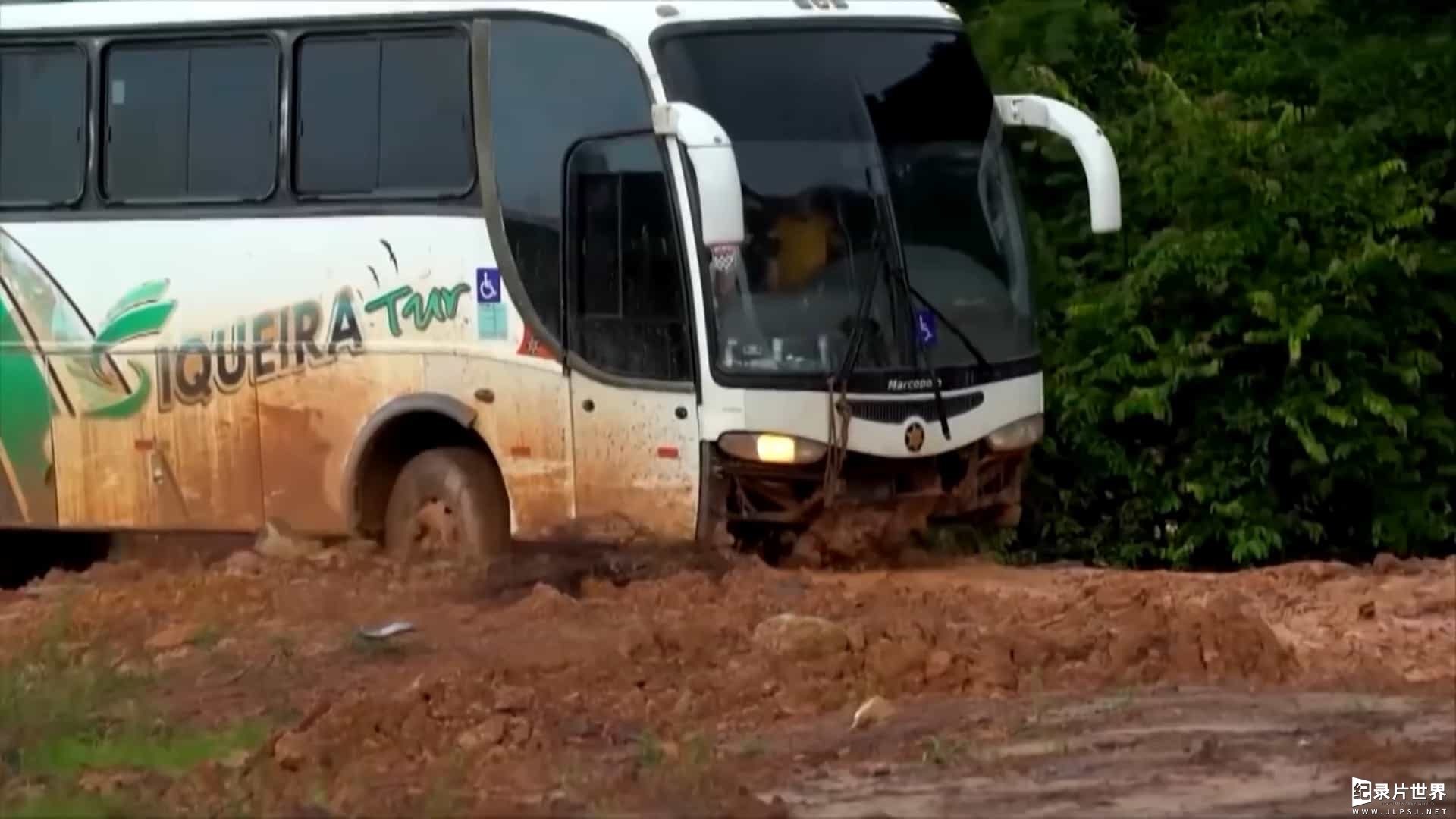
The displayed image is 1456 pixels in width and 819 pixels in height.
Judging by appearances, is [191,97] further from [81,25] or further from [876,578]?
[876,578]

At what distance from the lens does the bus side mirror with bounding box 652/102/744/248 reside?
11031 millimetres

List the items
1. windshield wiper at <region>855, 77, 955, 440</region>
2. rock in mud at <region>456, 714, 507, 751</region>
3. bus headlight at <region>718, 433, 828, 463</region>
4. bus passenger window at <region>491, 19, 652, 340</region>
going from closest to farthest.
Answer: rock in mud at <region>456, 714, 507, 751</region>
bus headlight at <region>718, 433, 828, 463</region>
windshield wiper at <region>855, 77, 955, 440</region>
bus passenger window at <region>491, 19, 652, 340</region>

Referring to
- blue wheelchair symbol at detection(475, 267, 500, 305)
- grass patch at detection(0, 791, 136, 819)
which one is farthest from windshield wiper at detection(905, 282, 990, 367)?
grass patch at detection(0, 791, 136, 819)

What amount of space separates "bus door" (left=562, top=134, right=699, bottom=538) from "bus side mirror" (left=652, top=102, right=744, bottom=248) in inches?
27.4

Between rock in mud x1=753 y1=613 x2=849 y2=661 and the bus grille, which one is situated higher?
the bus grille

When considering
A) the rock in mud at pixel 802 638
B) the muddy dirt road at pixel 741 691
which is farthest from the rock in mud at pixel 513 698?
the rock in mud at pixel 802 638

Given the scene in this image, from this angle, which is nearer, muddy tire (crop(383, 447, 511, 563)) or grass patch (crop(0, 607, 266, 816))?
grass patch (crop(0, 607, 266, 816))

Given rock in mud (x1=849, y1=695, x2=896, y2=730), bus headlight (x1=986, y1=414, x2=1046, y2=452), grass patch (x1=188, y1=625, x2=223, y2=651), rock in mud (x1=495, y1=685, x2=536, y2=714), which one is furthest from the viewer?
bus headlight (x1=986, y1=414, x2=1046, y2=452)

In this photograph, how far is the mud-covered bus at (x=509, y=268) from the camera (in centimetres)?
1198

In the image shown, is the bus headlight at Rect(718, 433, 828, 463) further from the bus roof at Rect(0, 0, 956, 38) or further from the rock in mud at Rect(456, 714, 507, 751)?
the rock in mud at Rect(456, 714, 507, 751)

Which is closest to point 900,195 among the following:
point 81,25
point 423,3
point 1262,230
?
point 423,3

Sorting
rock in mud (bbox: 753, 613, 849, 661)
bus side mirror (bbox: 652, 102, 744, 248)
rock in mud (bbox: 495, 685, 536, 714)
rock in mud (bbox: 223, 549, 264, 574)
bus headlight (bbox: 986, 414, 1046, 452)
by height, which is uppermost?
bus side mirror (bbox: 652, 102, 744, 248)

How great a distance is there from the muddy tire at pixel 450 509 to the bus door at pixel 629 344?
2.42 feet

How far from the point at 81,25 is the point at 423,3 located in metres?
2.45
